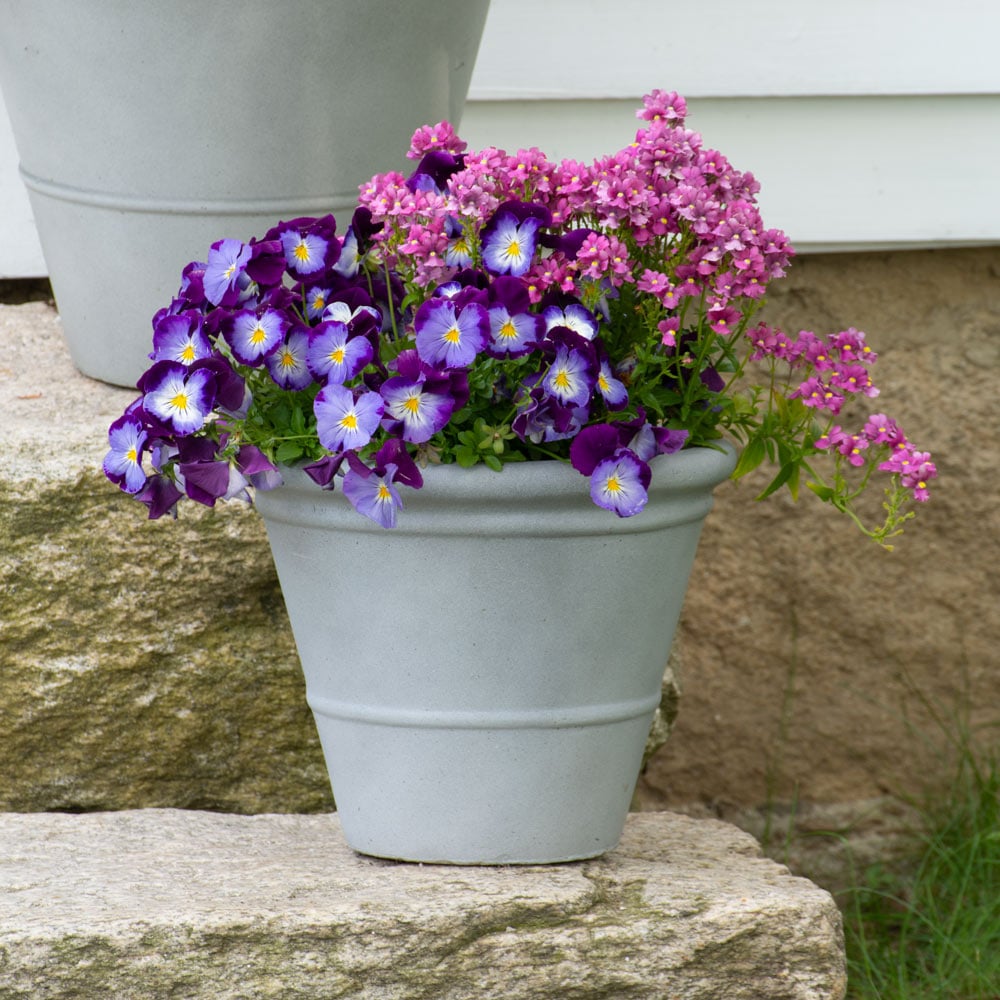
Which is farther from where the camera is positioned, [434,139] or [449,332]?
[434,139]

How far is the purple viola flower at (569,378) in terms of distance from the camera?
4.27 ft

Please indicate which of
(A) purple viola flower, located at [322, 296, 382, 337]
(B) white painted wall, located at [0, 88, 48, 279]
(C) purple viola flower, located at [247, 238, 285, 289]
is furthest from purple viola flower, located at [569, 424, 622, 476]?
(B) white painted wall, located at [0, 88, 48, 279]

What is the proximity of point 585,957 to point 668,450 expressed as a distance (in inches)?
21.2

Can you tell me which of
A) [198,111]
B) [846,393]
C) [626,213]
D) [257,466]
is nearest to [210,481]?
[257,466]

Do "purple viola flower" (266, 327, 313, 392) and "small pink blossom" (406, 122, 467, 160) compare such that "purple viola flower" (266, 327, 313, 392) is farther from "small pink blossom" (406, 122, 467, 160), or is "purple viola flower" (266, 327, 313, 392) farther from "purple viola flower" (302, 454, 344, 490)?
"small pink blossom" (406, 122, 467, 160)

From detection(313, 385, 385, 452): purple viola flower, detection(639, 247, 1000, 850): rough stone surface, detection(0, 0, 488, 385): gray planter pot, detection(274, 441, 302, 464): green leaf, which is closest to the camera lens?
detection(313, 385, 385, 452): purple viola flower

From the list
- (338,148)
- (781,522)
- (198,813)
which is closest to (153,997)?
(198,813)

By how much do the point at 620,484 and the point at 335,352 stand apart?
30 cm

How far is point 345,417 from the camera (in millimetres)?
1271

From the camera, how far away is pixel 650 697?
5.04 feet

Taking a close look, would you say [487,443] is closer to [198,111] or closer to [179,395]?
[179,395]

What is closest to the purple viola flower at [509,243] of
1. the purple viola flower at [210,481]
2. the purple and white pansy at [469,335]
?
the purple and white pansy at [469,335]

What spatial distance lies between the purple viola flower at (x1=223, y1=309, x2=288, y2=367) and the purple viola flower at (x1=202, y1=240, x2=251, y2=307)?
37mm

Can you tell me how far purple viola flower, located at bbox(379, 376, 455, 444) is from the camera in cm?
128
